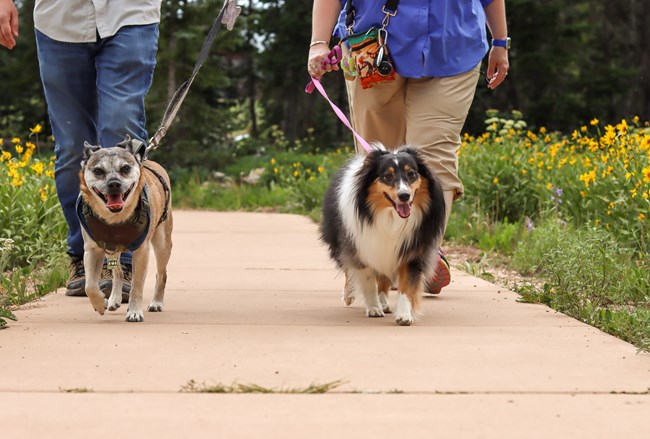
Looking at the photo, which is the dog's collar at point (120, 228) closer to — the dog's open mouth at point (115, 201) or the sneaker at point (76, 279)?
the dog's open mouth at point (115, 201)

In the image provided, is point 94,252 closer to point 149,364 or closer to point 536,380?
point 149,364

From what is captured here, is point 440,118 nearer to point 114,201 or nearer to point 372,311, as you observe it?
point 372,311

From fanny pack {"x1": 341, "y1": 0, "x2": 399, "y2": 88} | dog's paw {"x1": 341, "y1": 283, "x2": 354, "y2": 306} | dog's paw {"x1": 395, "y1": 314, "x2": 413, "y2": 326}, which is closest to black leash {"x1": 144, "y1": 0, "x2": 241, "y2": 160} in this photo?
fanny pack {"x1": 341, "y1": 0, "x2": 399, "y2": 88}

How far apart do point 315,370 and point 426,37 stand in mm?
2489

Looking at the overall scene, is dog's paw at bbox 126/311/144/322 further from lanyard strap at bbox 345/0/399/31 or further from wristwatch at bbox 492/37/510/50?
wristwatch at bbox 492/37/510/50

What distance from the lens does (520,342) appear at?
453 cm

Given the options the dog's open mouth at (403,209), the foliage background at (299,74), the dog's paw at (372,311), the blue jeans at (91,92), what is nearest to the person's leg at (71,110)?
the blue jeans at (91,92)

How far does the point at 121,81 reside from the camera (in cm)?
572

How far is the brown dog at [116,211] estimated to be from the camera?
4.98 metres

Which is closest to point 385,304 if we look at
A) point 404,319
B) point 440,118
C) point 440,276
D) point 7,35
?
point 440,276

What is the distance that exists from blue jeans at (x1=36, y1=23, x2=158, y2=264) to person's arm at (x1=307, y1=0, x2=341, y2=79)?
945 millimetres

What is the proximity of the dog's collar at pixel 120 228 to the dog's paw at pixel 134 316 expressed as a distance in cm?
33

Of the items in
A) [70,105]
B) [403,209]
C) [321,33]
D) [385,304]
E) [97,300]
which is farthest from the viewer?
[70,105]

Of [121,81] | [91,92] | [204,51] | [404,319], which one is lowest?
[404,319]
